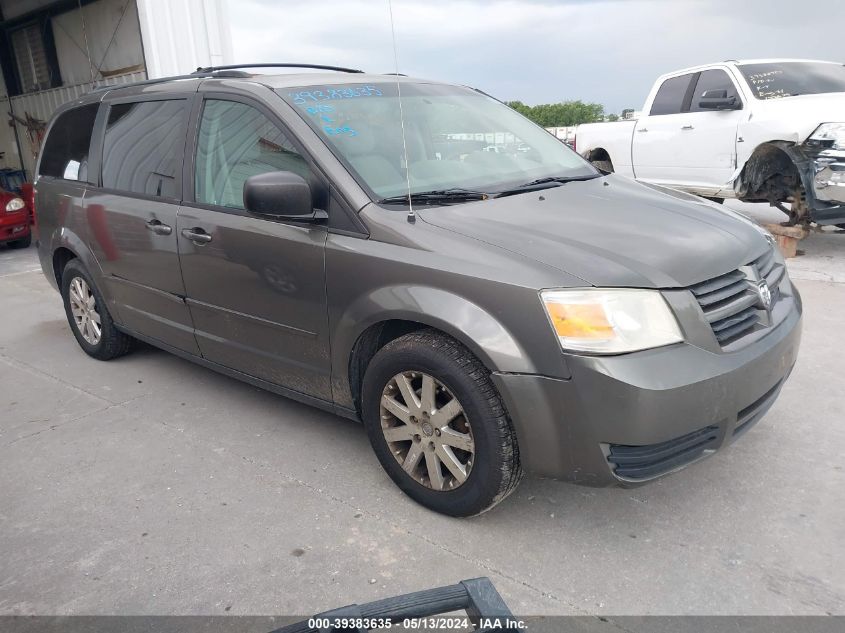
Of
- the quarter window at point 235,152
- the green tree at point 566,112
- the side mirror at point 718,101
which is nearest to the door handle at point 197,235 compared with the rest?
the quarter window at point 235,152

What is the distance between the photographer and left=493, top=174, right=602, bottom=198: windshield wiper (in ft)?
9.78

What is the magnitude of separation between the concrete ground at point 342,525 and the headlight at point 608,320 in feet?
2.68

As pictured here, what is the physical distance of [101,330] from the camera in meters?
4.59

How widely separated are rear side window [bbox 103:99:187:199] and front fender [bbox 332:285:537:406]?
142 cm

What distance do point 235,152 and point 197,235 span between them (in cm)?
46

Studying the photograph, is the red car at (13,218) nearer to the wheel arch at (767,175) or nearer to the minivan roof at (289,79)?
the minivan roof at (289,79)

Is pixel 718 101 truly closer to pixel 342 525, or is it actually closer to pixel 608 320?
pixel 608 320

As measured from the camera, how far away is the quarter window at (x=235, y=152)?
10.0 feet

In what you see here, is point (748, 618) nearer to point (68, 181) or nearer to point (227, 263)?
point (227, 263)

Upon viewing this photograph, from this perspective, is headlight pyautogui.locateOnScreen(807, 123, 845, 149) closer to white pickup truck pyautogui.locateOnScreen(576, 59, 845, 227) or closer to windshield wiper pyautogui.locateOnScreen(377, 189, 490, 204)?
white pickup truck pyautogui.locateOnScreen(576, 59, 845, 227)

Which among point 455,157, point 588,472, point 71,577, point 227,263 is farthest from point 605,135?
point 71,577

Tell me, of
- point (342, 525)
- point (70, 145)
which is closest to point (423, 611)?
point (342, 525)

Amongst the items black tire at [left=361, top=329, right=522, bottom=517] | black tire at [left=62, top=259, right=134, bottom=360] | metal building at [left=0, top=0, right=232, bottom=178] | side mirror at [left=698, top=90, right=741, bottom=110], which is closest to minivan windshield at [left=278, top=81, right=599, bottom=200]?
black tire at [left=361, top=329, right=522, bottom=517]

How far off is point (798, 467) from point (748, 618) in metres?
1.08
